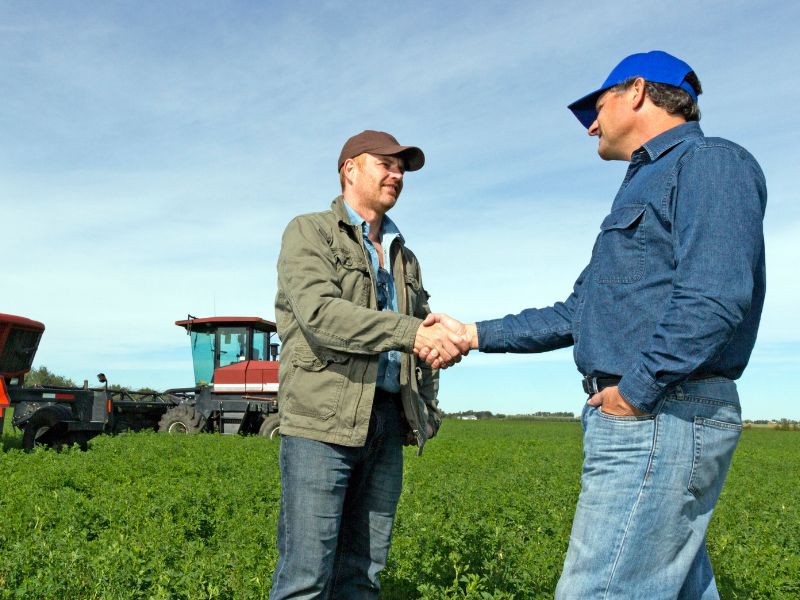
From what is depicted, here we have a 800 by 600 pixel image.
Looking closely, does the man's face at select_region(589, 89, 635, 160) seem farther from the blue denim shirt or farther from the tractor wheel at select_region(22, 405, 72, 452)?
the tractor wheel at select_region(22, 405, 72, 452)

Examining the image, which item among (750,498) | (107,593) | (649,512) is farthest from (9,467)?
(649,512)

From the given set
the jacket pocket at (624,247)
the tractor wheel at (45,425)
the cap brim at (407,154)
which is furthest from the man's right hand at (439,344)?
the tractor wheel at (45,425)

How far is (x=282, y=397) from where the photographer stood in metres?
3.23

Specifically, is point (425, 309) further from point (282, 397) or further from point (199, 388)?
point (199, 388)

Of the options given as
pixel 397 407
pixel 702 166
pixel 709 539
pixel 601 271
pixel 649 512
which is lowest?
pixel 709 539

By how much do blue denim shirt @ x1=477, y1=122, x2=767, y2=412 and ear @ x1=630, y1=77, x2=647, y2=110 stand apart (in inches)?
5.2

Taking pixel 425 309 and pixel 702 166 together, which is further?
pixel 425 309

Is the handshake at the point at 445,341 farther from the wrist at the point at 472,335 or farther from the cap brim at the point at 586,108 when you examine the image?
the cap brim at the point at 586,108

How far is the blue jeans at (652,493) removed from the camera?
228 cm

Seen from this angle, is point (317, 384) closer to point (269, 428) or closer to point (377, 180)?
point (377, 180)

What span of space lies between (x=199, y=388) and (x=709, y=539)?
46.0 feet

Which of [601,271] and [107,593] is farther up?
[601,271]

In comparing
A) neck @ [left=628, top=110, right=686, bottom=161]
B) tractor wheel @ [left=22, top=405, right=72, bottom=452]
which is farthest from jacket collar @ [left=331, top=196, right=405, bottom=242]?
tractor wheel @ [left=22, top=405, right=72, bottom=452]

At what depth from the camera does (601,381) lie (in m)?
2.46
